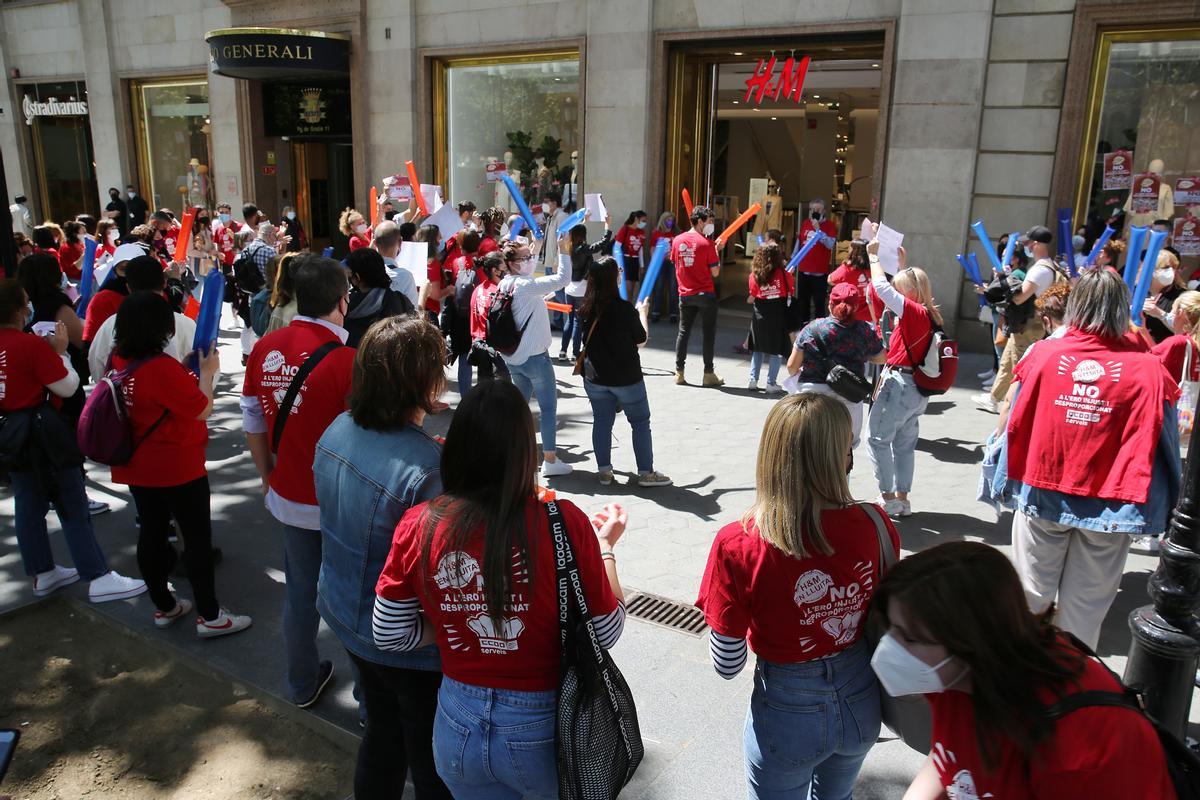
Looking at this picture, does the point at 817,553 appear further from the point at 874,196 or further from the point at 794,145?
the point at 794,145

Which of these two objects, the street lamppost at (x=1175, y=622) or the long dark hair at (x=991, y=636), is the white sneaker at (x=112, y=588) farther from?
the street lamppost at (x=1175, y=622)

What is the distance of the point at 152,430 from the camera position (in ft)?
14.3

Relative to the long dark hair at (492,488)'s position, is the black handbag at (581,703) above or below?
below

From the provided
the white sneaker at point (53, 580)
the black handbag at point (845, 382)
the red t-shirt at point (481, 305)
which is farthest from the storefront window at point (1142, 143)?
the white sneaker at point (53, 580)

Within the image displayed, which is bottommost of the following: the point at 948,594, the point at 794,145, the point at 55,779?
the point at 55,779

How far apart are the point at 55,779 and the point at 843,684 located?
3.27m

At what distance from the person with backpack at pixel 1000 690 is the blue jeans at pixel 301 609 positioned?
2.62 m

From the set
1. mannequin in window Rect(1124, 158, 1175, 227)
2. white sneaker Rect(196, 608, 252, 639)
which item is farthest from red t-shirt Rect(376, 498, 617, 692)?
mannequin in window Rect(1124, 158, 1175, 227)

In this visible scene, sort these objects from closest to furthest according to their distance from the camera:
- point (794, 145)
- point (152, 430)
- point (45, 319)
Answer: point (152, 430), point (45, 319), point (794, 145)

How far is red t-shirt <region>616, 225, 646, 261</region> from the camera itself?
14062mm

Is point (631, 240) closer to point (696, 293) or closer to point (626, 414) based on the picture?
point (696, 293)

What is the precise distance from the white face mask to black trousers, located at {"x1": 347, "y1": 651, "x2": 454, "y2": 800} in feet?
4.66

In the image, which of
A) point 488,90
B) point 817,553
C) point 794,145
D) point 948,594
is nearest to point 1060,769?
point 948,594

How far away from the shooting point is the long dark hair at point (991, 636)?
1.71 meters
